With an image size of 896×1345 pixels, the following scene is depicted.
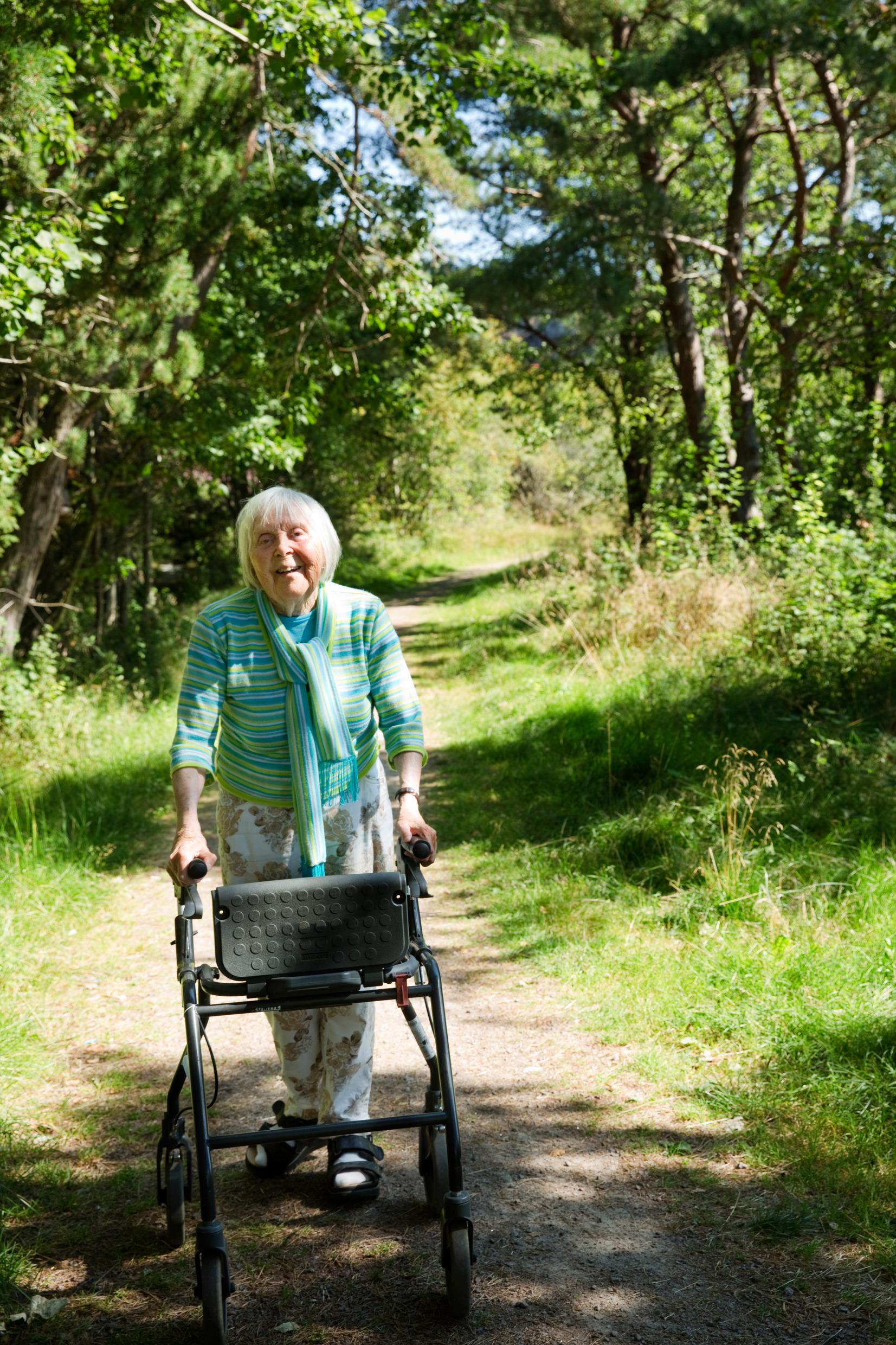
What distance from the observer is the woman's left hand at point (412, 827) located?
9.15ft

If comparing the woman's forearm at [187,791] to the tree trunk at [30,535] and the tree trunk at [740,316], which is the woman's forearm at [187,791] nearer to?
the tree trunk at [30,535]

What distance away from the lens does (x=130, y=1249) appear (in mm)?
3047

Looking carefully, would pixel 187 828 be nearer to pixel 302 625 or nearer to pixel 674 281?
pixel 302 625

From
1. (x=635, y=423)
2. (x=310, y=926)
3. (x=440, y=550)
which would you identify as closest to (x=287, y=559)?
(x=310, y=926)

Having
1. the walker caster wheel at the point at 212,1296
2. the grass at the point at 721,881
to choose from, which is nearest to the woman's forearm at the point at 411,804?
the walker caster wheel at the point at 212,1296

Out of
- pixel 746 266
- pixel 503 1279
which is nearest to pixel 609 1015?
pixel 503 1279

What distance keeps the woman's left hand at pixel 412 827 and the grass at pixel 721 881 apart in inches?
56.1

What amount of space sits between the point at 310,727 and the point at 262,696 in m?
0.16

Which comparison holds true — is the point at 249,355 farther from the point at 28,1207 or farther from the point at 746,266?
the point at 28,1207

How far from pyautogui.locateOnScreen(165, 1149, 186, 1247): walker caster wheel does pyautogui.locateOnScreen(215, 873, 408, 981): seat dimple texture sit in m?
0.76

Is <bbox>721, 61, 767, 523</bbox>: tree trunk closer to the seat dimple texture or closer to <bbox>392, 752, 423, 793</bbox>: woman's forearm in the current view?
<bbox>392, 752, 423, 793</bbox>: woman's forearm

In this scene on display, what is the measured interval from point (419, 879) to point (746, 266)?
9.25 m

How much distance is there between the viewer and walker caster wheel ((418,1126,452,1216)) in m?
2.82

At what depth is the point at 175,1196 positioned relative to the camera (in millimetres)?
2945
